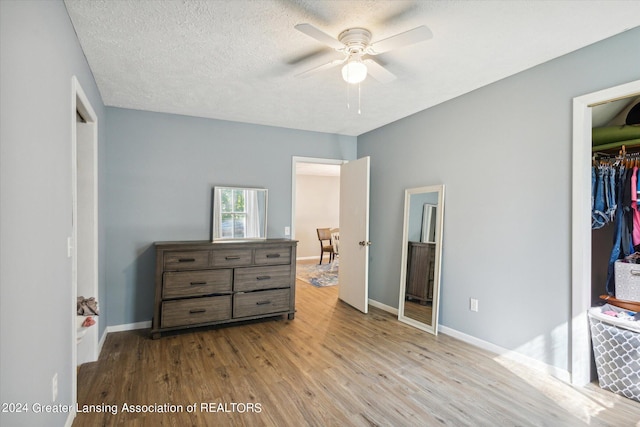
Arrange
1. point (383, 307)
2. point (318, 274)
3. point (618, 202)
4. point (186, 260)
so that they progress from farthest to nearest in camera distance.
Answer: point (318, 274) < point (383, 307) < point (186, 260) < point (618, 202)

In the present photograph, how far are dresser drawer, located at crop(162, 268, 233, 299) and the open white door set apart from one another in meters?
1.62

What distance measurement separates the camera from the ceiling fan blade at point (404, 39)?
182 centimetres

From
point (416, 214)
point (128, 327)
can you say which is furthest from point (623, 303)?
point (128, 327)

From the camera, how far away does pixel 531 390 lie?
2.38 meters

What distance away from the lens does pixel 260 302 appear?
382 cm

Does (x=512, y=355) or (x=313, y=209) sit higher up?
(x=313, y=209)

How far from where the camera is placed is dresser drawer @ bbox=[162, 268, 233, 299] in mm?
3418

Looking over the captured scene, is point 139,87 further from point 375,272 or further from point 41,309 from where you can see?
point 375,272

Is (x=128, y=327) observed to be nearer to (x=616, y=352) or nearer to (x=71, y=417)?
(x=71, y=417)

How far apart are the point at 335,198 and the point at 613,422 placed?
7812 mm

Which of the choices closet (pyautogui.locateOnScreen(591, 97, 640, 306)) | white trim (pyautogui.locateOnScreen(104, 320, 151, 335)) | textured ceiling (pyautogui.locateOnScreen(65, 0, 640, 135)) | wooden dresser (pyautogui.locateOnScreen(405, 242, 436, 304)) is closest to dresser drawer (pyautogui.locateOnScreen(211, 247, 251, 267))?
Answer: white trim (pyautogui.locateOnScreen(104, 320, 151, 335))

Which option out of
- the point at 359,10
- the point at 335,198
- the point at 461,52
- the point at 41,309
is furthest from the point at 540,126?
the point at 335,198

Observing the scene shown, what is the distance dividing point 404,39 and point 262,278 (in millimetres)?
2818

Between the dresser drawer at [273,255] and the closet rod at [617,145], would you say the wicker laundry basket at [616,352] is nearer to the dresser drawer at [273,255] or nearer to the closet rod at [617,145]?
the closet rod at [617,145]
